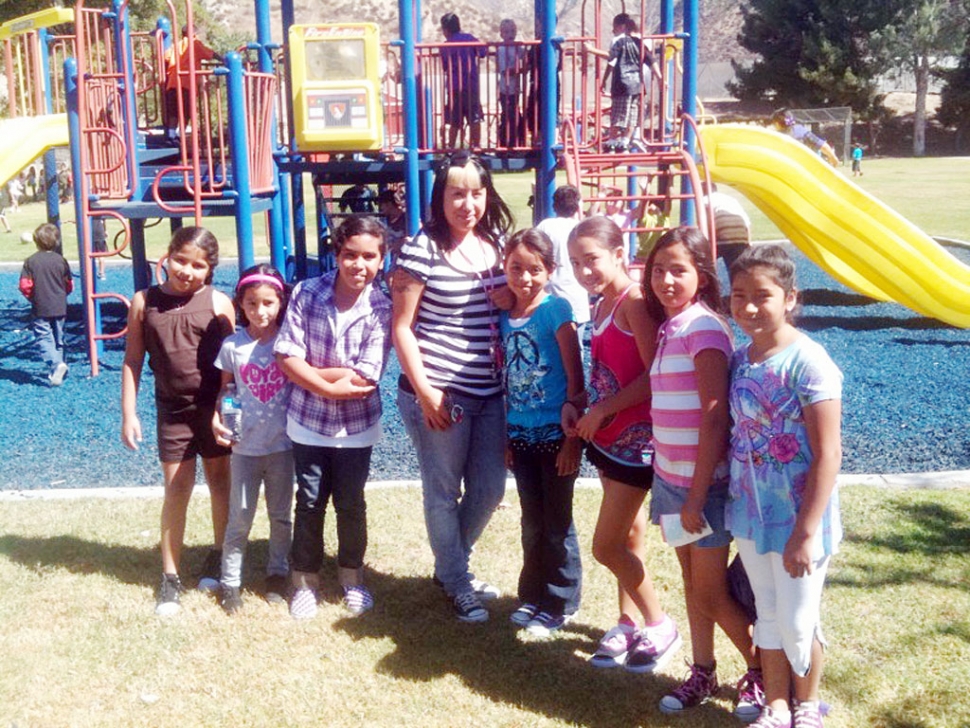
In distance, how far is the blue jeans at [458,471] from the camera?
414cm

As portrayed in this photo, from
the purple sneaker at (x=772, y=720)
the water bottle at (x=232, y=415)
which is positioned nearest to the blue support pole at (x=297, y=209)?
the water bottle at (x=232, y=415)

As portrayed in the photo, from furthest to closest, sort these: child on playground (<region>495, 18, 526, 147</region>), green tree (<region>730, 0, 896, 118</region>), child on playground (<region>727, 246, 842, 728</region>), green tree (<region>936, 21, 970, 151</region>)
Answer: green tree (<region>730, 0, 896, 118</region>) < green tree (<region>936, 21, 970, 151</region>) < child on playground (<region>495, 18, 526, 147</region>) < child on playground (<region>727, 246, 842, 728</region>)

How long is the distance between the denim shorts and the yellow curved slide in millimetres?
7941

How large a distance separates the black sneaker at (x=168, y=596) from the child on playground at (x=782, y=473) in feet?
7.63

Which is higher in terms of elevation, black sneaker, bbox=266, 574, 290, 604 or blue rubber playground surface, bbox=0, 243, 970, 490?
black sneaker, bbox=266, 574, 290, 604

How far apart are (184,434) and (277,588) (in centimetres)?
75

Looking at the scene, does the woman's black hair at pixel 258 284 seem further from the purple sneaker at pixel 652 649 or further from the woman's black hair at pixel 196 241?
the purple sneaker at pixel 652 649

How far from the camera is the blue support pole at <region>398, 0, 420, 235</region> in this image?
1007cm

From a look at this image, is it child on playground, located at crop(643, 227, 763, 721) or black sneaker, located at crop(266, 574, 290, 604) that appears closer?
child on playground, located at crop(643, 227, 763, 721)

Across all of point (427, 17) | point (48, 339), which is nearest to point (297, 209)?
point (48, 339)

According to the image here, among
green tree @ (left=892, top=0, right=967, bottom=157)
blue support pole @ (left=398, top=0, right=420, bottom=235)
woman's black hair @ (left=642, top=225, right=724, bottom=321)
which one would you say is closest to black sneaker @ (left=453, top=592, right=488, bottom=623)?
woman's black hair @ (left=642, top=225, right=724, bottom=321)

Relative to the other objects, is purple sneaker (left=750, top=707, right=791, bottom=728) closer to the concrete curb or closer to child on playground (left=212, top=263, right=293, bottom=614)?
child on playground (left=212, top=263, right=293, bottom=614)

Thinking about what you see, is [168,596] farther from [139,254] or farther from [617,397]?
[139,254]

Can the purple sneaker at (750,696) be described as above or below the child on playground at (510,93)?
below
